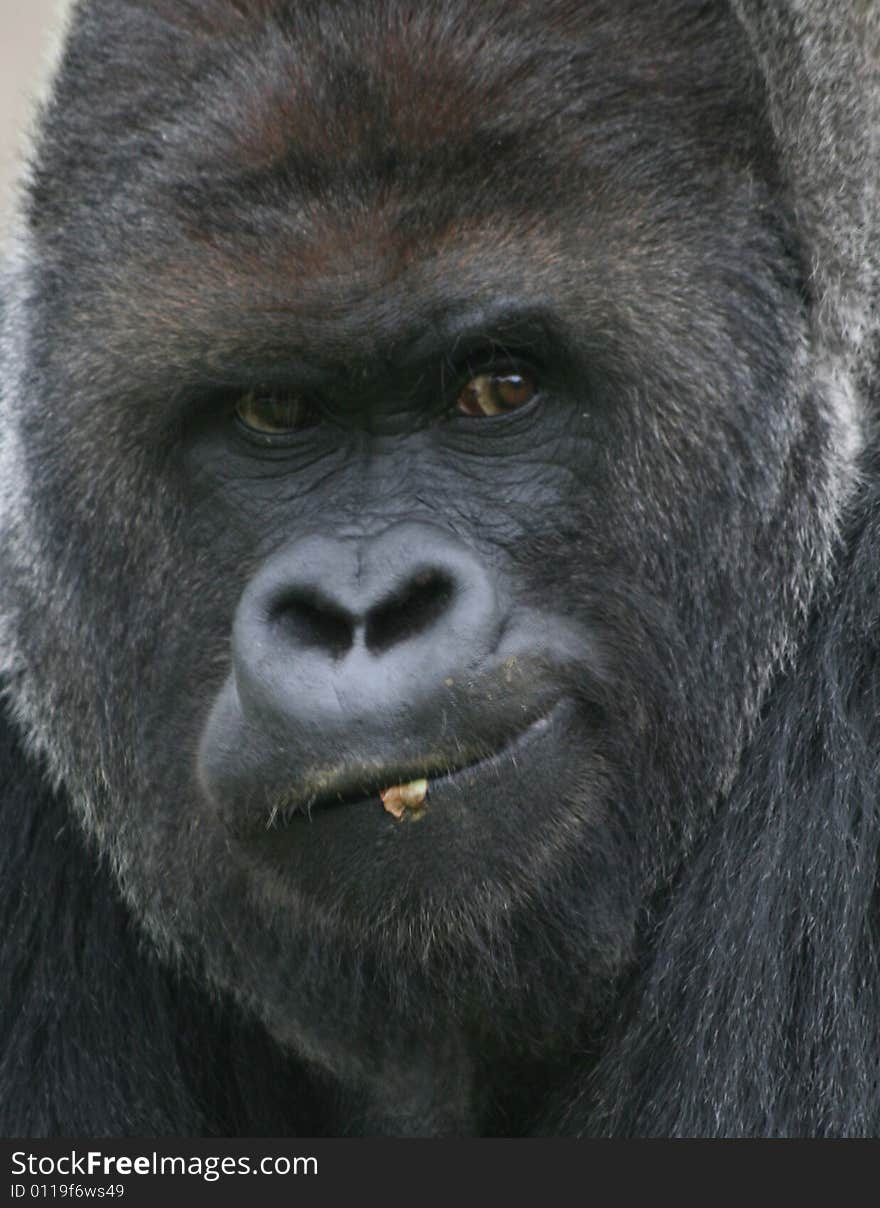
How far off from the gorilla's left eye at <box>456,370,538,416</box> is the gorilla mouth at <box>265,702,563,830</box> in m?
0.60

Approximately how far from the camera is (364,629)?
3686 millimetres

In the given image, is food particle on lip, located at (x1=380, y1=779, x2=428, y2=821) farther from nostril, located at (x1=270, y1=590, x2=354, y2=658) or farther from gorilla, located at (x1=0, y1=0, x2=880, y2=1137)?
nostril, located at (x1=270, y1=590, x2=354, y2=658)

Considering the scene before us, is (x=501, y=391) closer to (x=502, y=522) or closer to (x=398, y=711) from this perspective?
(x=502, y=522)

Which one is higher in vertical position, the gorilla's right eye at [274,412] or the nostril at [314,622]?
the gorilla's right eye at [274,412]

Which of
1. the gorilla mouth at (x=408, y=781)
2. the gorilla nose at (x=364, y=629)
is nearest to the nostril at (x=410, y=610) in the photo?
the gorilla nose at (x=364, y=629)

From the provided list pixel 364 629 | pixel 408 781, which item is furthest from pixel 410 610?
pixel 408 781

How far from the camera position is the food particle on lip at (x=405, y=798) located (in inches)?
148

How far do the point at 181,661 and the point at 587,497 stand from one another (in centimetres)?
88

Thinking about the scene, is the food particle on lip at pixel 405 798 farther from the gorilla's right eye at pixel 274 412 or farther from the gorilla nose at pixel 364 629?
the gorilla's right eye at pixel 274 412

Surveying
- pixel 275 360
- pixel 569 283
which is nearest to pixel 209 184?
pixel 275 360

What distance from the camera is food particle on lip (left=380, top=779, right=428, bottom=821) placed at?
12.4 feet

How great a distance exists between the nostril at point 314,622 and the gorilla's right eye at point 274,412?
44 centimetres

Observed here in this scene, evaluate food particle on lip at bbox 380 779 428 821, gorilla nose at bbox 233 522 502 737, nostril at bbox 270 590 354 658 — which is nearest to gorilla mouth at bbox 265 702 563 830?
food particle on lip at bbox 380 779 428 821

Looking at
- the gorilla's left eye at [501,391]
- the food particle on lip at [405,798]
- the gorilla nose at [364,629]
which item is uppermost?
the gorilla's left eye at [501,391]
